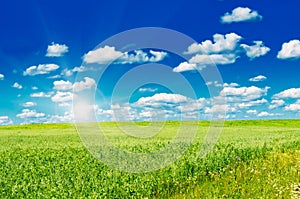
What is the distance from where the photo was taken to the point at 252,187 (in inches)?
496

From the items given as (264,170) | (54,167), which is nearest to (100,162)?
(54,167)

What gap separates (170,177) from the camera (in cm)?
1352

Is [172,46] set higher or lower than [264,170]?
higher

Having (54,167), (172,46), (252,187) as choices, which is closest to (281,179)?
(252,187)

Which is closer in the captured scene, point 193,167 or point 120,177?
point 120,177

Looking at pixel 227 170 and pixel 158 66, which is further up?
pixel 158 66

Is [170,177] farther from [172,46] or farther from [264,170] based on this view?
[172,46]

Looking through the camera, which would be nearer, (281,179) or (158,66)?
(281,179)

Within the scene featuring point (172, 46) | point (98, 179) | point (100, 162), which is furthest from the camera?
point (172, 46)

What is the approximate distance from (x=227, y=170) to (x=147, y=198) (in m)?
5.71

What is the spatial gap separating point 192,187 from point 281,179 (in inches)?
114

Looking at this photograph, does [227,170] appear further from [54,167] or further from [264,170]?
[54,167]

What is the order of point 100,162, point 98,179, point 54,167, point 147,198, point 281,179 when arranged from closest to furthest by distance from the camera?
point 147,198 → point 98,179 → point 281,179 → point 54,167 → point 100,162

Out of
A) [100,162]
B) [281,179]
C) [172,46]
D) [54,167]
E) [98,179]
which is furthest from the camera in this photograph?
[172,46]
